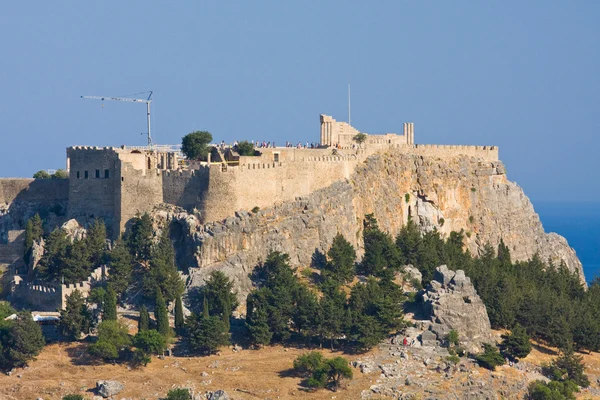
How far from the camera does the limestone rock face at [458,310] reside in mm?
86000

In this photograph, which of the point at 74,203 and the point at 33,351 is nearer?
the point at 33,351

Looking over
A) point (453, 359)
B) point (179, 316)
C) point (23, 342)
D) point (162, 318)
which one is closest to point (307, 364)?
point (453, 359)

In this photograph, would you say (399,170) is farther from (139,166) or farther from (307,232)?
(139,166)

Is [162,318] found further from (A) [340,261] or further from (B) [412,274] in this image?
(B) [412,274]

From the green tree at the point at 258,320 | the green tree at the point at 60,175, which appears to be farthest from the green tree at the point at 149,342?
the green tree at the point at 60,175

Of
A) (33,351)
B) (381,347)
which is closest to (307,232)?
(381,347)

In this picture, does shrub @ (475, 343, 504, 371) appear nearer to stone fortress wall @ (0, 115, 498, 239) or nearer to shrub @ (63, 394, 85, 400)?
stone fortress wall @ (0, 115, 498, 239)

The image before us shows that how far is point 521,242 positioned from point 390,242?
2105 cm

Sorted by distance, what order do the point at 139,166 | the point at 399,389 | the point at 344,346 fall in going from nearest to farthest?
the point at 399,389
the point at 344,346
the point at 139,166

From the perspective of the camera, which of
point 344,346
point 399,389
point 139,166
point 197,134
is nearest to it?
point 399,389

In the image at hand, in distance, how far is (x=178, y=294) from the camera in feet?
285

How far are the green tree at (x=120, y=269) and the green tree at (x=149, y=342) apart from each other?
23.5 ft

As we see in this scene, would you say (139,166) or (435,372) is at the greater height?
(139,166)

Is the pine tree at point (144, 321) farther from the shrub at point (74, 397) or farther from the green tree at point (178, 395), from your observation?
the shrub at point (74, 397)
